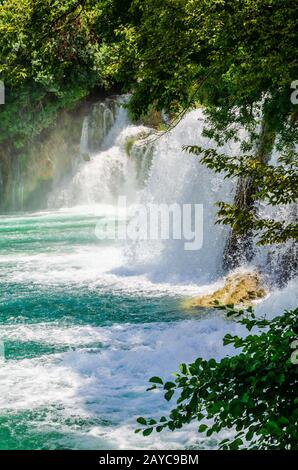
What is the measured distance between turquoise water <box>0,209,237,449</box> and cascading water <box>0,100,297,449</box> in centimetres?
2

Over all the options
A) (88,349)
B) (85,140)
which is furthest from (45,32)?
(85,140)

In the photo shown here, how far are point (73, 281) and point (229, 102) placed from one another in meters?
5.78

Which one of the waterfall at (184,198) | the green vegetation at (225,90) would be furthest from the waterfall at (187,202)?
the green vegetation at (225,90)

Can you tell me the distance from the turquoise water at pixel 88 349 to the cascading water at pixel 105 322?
0.7 inches

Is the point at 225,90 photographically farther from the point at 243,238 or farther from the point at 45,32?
the point at 45,32

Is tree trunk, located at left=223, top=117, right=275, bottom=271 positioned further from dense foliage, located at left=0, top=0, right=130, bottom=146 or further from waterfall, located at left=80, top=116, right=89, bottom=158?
waterfall, located at left=80, top=116, right=89, bottom=158

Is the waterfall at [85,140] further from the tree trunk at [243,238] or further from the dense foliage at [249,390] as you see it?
the dense foliage at [249,390]

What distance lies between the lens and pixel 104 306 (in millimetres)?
10859

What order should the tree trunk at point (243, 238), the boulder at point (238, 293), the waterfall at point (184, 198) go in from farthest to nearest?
the waterfall at point (184, 198) < the tree trunk at point (243, 238) < the boulder at point (238, 293)

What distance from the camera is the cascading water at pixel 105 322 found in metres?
6.15

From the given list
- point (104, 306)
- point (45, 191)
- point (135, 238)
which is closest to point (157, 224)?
point (135, 238)

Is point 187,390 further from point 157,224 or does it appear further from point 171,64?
point 157,224

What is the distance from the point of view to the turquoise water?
5.94 m

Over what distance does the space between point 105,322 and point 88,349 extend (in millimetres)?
1449
